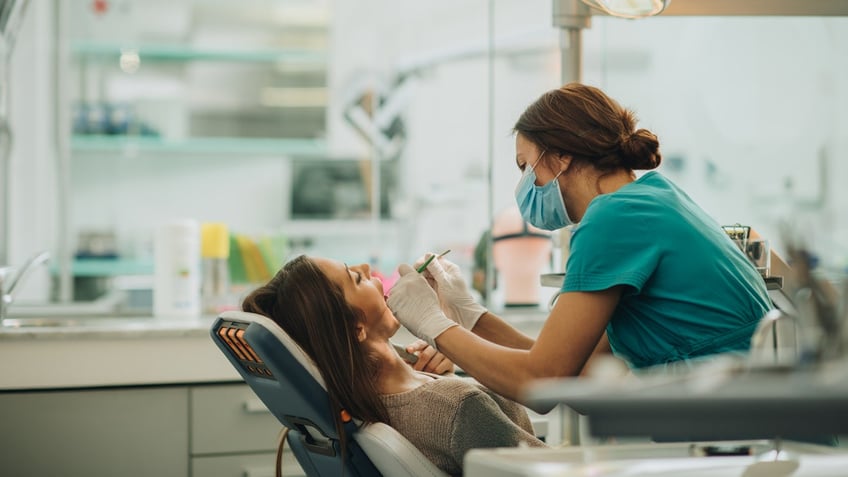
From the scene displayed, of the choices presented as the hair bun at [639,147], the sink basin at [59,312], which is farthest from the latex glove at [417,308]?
the sink basin at [59,312]

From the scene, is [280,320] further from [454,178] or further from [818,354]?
[454,178]

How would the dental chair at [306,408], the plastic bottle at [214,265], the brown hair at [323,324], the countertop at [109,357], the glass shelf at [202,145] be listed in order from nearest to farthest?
1. the dental chair at [306,408]
2. the brown hair at [323,324]
3. the countertop at [109,357]
4. the plastic bottle at [214,265]
5. the glass shelf at [202,145]

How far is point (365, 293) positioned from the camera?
1.67 m

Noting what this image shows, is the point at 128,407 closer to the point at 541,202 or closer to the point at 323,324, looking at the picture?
the point at 323,324

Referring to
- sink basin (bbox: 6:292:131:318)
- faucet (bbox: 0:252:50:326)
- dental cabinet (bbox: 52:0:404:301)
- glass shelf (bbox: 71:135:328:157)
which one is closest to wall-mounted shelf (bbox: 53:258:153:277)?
dental cabinet (bbox: 52:0:404:301)

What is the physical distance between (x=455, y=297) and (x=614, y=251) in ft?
1.54

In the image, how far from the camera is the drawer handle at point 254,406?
212 cm

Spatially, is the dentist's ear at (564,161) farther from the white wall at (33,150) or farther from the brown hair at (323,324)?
the white wall at (33,150)

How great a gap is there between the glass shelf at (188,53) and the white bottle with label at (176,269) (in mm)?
2248

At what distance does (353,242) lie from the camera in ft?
15.5

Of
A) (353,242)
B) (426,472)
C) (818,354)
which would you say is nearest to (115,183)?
(353,242)

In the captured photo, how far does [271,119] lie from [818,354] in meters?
4.03

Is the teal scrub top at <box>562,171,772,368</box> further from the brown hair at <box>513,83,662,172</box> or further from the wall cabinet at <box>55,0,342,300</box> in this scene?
the wall cabinet at <box>55,0,342,300</box>

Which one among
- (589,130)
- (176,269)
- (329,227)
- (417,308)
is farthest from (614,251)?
(329,227)
